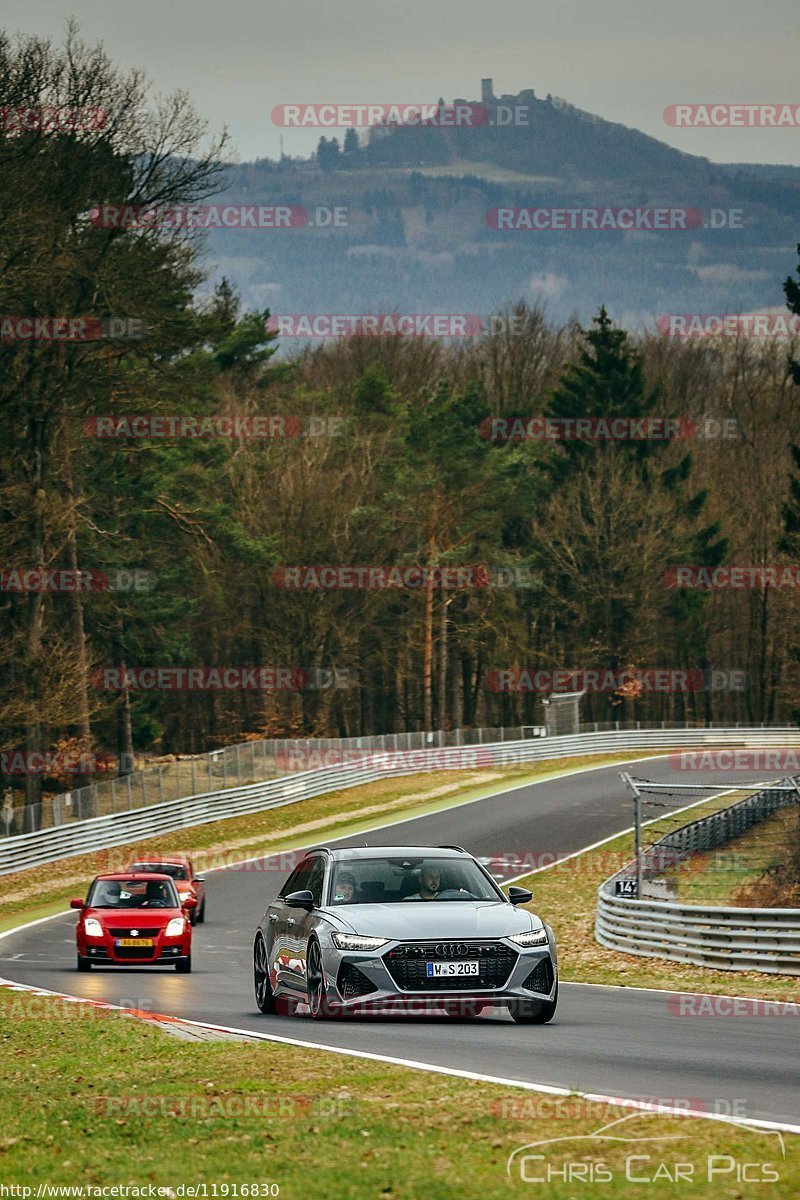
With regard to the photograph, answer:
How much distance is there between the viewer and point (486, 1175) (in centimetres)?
763

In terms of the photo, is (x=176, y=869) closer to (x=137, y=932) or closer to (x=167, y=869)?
(x=167, y=869)

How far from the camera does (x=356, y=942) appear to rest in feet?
45.5

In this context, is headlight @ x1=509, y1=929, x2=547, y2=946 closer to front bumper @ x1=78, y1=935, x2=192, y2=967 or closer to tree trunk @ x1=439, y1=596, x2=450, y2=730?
front bumper @ x1=78, y1=935, x2=192, y2=967

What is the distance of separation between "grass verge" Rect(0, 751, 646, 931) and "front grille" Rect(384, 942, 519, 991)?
22.3 meters

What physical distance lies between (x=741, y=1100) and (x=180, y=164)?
146 ft

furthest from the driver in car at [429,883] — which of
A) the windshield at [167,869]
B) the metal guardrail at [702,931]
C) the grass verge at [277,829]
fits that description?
the grass verge at [277,829]

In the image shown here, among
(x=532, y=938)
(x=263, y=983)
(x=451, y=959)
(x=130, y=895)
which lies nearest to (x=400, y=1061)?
(x=451, y=959)

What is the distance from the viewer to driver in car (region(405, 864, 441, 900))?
1473 cm

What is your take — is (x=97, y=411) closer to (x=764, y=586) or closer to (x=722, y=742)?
(x=722, y=742)

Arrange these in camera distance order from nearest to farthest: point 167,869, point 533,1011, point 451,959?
1. point 451,959
2. point 533,1011
3. point 167,869

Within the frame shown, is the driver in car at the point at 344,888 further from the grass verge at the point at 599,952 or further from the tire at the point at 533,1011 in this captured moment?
the grass verge at the point at 599,952

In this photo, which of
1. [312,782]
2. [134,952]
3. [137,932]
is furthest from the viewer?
[312,782]

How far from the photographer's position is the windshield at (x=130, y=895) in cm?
2412

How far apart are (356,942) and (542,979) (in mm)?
1500
